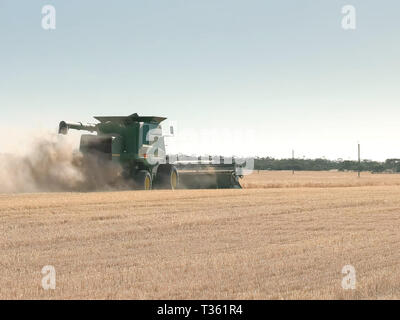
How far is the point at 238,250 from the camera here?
9656mm

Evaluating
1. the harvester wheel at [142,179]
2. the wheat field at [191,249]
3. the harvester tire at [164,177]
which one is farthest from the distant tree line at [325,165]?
the wheat field at [191,249]

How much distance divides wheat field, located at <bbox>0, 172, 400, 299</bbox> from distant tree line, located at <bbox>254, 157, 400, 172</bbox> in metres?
84.7

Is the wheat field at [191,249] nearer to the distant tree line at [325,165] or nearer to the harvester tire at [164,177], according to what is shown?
the harvester tire at [164,177]

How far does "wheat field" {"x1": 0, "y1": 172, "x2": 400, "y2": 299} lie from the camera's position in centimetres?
699

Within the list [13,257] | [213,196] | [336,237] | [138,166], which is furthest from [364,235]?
[138,166]

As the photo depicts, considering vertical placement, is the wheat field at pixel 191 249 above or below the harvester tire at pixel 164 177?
below

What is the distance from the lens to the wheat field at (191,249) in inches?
275

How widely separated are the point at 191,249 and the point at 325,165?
98.7m

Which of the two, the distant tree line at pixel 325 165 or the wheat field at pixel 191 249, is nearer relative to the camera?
the wheat field at pixel 191 249

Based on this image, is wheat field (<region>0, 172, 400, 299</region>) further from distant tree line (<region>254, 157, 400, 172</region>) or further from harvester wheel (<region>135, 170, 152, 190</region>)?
distant tree line (<region>254, 157, 400, 172</region>)

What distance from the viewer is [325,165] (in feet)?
347

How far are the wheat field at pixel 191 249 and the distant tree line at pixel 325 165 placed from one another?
84724 millimetres
